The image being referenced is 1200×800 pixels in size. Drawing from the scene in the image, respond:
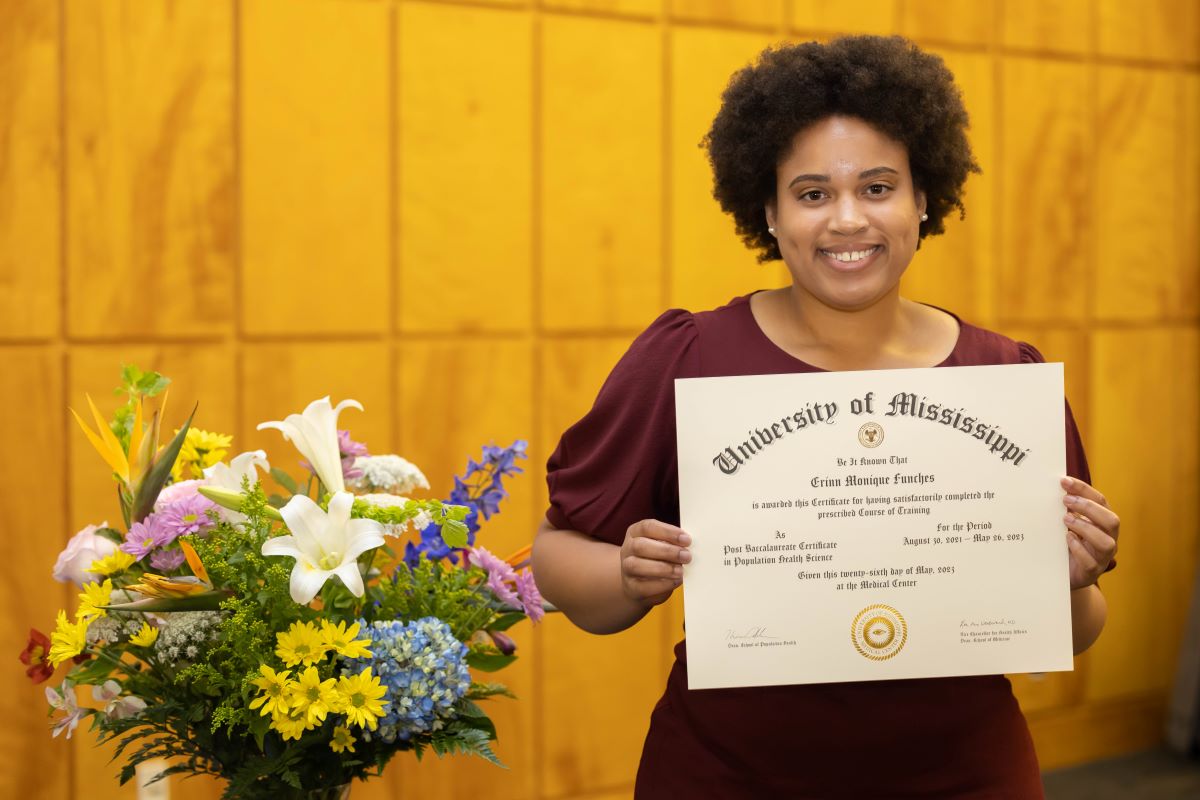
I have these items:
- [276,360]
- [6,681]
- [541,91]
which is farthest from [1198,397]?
[6,681]

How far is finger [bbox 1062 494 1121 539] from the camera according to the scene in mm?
1425

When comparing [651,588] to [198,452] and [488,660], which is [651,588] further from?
[198,452]

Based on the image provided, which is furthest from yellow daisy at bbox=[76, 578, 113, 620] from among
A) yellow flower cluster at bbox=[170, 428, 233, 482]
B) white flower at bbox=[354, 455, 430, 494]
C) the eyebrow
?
the eyebrow

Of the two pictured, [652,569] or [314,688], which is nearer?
[314,688]

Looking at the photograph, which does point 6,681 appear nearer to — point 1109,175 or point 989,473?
point 989,473

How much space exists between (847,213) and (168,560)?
839 mm

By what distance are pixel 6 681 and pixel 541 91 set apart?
6.02 ft

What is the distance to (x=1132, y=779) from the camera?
4.14 meters

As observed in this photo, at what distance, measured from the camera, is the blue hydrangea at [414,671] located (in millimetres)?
1325

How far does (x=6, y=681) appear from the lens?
2828mm

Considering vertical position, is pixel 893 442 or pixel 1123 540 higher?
pixel 893 442

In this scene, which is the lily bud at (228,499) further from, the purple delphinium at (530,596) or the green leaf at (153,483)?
the purple delphinium at (530,596)

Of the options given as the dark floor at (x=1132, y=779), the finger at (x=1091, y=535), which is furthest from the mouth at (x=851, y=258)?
the dark floor at (x=1132, y=779)

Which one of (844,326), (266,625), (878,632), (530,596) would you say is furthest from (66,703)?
(844,326)
